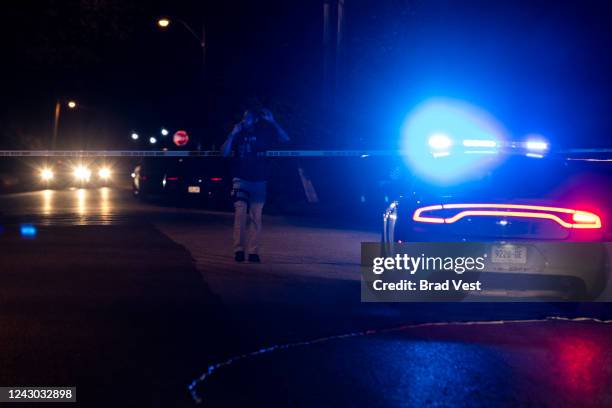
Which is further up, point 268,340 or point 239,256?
point 239,256

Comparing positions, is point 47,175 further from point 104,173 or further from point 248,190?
point 248,190

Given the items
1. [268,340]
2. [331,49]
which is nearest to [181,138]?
[331,49]

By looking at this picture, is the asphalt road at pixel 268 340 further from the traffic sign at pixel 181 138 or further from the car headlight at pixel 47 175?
the car headlight at pixel 47 175

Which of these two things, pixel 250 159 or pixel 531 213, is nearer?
pixel 531 213

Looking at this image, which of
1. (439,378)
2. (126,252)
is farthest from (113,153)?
(439,378)

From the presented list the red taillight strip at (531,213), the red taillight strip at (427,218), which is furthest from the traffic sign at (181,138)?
the red taillight strip at (531,213)

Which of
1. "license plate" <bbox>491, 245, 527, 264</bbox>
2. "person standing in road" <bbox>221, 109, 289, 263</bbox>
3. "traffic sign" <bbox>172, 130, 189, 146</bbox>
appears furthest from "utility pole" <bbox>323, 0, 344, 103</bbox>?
"license plate" <bbox>491, 245, 527, 264</bbox>

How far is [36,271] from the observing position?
10.4 meters

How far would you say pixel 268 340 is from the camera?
695cm

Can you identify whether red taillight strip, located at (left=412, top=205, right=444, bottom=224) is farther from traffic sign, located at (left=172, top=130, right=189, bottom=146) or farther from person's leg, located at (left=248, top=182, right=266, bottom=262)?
traffic sign, located at (left=172, top=130, right=189, bottom=146)

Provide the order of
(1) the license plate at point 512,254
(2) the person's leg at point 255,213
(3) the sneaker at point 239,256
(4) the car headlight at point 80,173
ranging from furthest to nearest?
(4) the car headlight at point 80,173 → (3) the sneaker at point 239,256 → (2) the person's leg at point 255,213 → (1) the license plate at point 512,254

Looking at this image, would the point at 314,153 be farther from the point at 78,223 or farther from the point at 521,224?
the point at 521,224

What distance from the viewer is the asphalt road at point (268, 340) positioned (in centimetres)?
561

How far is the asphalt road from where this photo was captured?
18.4ft
